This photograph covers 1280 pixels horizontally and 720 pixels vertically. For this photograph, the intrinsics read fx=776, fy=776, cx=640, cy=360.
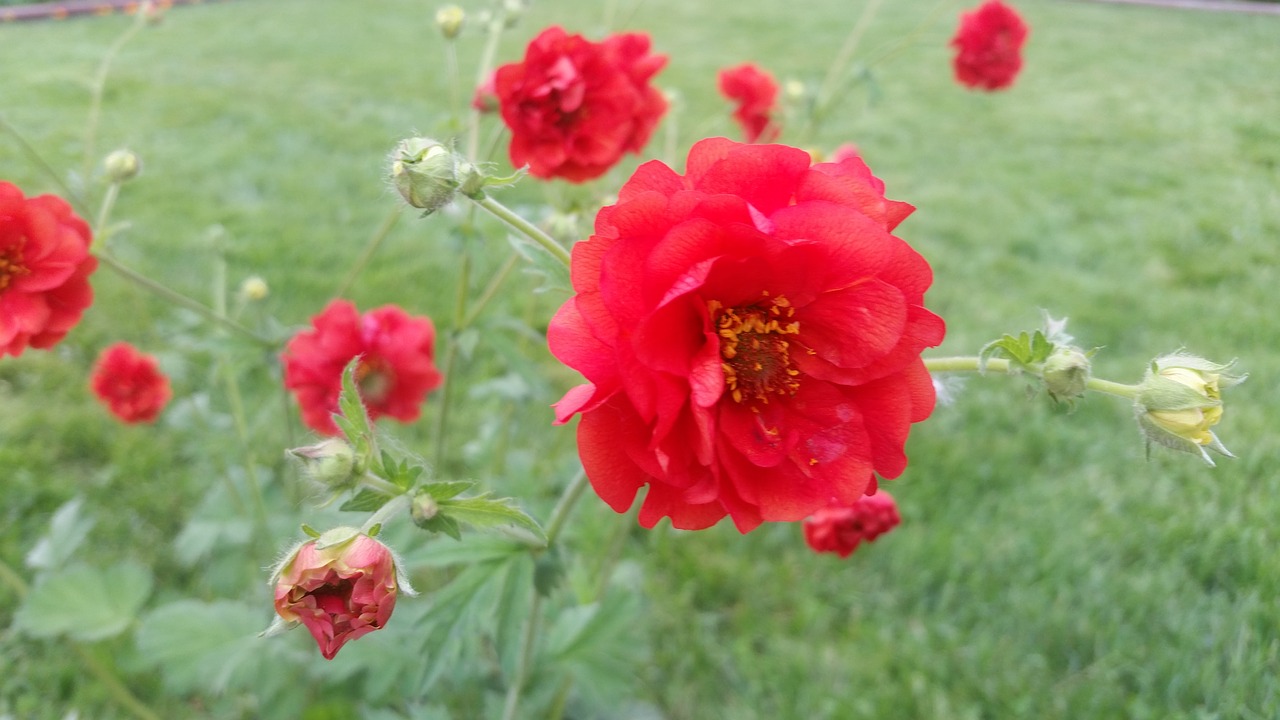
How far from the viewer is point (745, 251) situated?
0.84m

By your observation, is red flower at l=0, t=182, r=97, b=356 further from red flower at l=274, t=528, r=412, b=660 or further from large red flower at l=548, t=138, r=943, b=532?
large red flower at l=548, t=138, r=943, b=532

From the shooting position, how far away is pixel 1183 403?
980 mm

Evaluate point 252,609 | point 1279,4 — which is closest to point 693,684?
point 252,609

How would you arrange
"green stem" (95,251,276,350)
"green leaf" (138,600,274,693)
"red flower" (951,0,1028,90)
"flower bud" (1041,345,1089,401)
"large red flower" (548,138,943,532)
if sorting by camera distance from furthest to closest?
"red flower" (951,0,1028,90)
"green leaf" (138,600,274,693)
"green stem" (95,251,276,350)
"flower bud" (1041,345,1089,401)
"large red flower" (548,138,943,532)

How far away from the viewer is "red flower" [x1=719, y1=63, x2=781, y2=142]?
247 centimetres

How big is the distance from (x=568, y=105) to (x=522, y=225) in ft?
2.13

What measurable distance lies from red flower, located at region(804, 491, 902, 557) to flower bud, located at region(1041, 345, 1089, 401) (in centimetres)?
64

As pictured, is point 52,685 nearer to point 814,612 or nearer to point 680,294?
point 814,612

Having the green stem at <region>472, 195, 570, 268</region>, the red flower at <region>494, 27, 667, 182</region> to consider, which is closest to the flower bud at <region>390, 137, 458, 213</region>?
the green stem at <region>472, 195, 570, 268</region>

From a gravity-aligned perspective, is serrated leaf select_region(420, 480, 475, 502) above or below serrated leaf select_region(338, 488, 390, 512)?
above

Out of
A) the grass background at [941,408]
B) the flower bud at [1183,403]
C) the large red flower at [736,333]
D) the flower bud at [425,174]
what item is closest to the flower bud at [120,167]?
the grass background at [941,408]

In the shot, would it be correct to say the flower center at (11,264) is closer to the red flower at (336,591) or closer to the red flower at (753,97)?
the red flower at (336,591)

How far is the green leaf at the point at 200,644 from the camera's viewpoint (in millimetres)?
1938

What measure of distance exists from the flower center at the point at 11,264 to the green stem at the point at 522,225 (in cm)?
95
